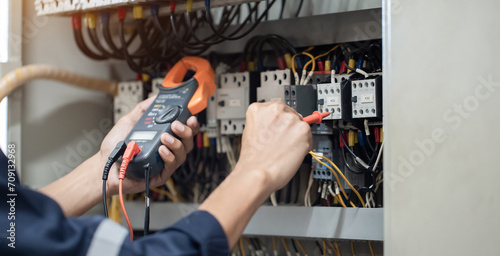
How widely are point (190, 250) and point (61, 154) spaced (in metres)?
0.94

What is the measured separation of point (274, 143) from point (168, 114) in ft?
1.29

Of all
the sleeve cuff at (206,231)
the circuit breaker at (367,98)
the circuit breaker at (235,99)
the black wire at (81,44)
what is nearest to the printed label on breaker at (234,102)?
the circuit breaker at (235,99)

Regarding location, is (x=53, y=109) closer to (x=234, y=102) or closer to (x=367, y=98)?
(x=234, y=102)

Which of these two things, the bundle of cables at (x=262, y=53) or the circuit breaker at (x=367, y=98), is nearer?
the circuit breaker at (x=367, y=98)

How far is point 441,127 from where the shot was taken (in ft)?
2.91

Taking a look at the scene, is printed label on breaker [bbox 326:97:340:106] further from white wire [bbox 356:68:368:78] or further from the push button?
the push button

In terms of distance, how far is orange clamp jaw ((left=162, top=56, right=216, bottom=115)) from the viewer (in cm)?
121

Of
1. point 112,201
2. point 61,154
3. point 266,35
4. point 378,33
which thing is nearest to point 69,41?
point 61,154

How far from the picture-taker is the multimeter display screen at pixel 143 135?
3.64 feet

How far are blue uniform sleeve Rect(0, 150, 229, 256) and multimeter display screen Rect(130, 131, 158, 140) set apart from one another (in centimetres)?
46

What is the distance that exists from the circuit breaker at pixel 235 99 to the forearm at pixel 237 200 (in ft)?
1.77

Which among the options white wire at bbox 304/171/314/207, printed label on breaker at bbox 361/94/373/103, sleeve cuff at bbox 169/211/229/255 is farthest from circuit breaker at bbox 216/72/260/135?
sleeve cuff at bbox 169/211/229/255

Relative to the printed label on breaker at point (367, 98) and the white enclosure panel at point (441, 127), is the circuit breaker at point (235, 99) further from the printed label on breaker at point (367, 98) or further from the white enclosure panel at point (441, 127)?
the white enclosure panel at point (441, 127)

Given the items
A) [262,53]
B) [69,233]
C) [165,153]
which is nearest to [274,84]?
[262,53]
